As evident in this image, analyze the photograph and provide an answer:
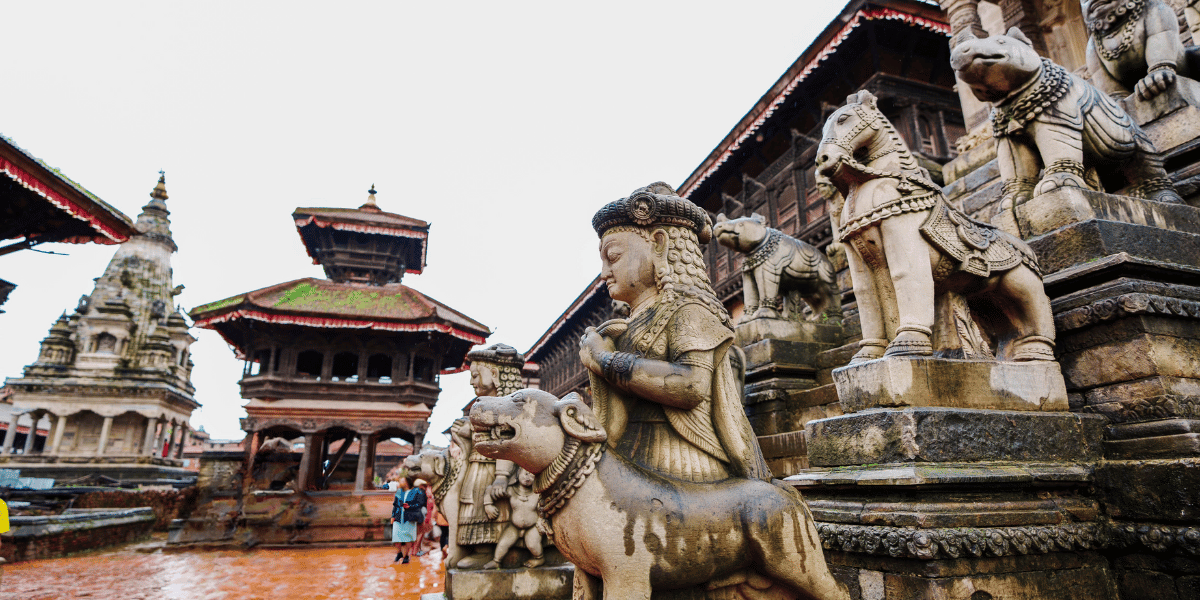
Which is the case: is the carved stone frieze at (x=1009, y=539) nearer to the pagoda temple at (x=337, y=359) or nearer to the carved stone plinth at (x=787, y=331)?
the carved stone plinth at (x=787, y=331)

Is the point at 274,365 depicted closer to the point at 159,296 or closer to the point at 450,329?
the point at 450,329

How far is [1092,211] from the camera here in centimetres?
340

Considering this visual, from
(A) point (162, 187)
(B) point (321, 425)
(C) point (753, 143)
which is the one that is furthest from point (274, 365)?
(A) point (162, 187)

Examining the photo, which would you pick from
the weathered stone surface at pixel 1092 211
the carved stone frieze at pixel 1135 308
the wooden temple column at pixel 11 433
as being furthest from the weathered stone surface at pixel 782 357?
the wooden temple column at pixel 11 433

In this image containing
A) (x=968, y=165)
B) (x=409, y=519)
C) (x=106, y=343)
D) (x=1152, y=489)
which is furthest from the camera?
(x=106, y=343)

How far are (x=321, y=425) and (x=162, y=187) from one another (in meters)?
25.3

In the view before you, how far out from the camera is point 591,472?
5.94 feet

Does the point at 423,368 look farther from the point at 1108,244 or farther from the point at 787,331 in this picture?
the point at 1108,244

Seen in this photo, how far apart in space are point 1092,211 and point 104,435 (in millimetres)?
32447

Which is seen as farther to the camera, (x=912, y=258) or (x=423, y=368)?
(x=423, y=368)

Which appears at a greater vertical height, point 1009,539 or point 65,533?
point 1009,539

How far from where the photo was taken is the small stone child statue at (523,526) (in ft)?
12.1

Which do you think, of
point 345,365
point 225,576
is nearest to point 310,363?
point 345,365

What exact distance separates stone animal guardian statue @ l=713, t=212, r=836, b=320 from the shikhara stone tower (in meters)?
28.3
